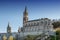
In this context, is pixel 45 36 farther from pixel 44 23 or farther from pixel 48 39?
pixel 44 23

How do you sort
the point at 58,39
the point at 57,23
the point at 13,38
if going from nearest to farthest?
the point at 58,39
the point at 13,38
the point at 57,23

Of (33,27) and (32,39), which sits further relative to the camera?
(33,27)

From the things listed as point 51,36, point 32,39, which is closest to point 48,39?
point 51,36

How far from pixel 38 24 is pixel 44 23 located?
231 mm

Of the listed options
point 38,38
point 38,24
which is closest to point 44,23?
point 38,24

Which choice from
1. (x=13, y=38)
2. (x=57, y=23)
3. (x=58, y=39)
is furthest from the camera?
(x=57, y=23)

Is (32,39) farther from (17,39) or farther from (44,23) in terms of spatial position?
(44,23)

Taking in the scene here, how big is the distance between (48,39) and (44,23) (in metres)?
2.25

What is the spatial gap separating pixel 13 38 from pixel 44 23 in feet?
8.01

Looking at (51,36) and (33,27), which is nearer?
(51,36)

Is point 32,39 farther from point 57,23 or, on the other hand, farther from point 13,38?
point 57,23

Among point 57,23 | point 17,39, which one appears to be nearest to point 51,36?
point 17,39

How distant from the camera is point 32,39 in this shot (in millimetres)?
3846

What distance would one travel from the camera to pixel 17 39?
3912 millimetres
